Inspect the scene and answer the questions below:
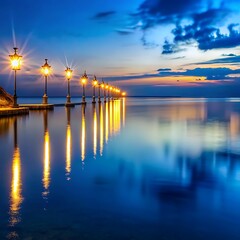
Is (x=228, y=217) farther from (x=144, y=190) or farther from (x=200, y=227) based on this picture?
(x=144, y=190)

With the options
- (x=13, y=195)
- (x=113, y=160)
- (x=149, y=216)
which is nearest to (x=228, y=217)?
(x=149, y=216)

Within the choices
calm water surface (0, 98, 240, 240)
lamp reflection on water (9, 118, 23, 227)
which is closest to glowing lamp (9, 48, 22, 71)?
calm water surface (0, 98, 240, 240)

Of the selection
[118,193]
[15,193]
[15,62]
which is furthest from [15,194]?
[15,62]

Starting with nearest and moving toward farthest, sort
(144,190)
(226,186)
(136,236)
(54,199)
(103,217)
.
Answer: (136,236) < (103,217) < (54,199) < (144,190) < (226,186)

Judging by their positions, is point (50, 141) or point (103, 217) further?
point (50, 141)

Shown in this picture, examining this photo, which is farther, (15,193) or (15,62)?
(15,62)

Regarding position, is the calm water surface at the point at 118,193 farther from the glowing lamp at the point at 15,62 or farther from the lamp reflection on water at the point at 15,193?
the glowing lamp at the point at 15,62

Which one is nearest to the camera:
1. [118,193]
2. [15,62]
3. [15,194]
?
[15,194]

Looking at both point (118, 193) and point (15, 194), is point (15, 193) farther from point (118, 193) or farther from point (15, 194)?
point (118, 193)

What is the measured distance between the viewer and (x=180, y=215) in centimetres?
652

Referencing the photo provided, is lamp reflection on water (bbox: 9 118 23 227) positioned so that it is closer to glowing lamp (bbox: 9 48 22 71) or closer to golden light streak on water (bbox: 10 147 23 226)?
golden light streak on water (bbox: 10 147 23 226)

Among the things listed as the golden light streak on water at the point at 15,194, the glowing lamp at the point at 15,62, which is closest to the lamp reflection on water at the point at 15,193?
the golden light streak on water at the point at 15,194

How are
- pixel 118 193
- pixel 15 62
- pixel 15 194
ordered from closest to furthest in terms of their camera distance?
pixel 15 194
pixel 118 193
pixel 15 62

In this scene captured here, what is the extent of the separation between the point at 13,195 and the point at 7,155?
5641mm
